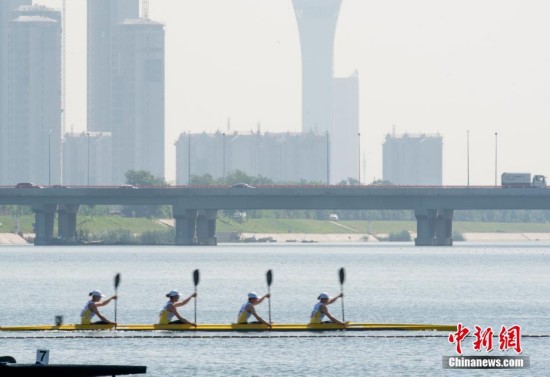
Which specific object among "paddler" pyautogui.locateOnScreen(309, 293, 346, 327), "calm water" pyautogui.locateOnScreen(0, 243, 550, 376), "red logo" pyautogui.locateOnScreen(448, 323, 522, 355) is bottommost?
"calm water" pyautogui.locateOnScreen(0, 243, 550, 376)

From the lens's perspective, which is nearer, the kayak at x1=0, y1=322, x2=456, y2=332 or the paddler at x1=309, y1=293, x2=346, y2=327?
the paddler at x1=309, y1=293, x2=346, y2=327

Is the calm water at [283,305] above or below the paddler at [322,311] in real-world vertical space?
below

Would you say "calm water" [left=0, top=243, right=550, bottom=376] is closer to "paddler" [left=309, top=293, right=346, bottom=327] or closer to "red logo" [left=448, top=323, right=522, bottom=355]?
"red logo" [left=448, top=323, right=522, bottom=355]

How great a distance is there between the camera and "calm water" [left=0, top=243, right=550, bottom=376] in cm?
5578

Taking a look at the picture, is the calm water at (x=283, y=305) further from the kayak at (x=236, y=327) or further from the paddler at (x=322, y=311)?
the paddler at (x=322, y=311)

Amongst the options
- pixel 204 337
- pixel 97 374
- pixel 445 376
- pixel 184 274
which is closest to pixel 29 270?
pixel 184 274

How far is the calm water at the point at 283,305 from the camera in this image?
55.8 metres

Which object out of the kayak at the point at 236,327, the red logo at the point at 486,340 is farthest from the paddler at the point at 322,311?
the red logo at the point at 486,340

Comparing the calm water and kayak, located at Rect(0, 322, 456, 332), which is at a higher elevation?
kayak, located at Rect(0, 322, 456, 332)

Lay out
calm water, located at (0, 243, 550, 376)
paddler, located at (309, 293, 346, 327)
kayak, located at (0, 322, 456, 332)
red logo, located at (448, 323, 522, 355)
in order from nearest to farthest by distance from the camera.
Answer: calm water, located at (0, 243, 550, 376)
red logo, located at (448, 323, 522, 355)
paddler, located at (309, 293, 346, 327)
kayak, located at (0, 322, 456, 332)

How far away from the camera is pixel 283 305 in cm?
8762

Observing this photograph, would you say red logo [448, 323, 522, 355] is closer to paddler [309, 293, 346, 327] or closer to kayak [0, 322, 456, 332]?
kayak [0, 322, 456, 332]

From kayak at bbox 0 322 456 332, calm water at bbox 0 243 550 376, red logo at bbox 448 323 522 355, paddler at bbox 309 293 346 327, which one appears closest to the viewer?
calm water at bbox 0 243 550 376

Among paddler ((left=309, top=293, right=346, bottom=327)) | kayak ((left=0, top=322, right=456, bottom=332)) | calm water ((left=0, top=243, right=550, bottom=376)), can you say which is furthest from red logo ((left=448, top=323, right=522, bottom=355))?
paddler ((left=309, top=293, right=346, bottom=327))
